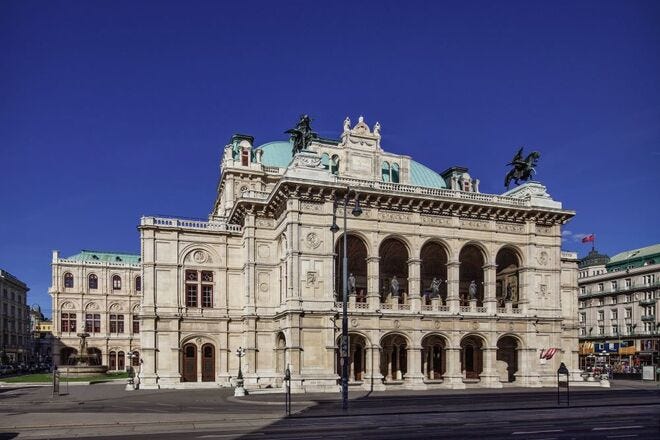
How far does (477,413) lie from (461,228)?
2353 cm

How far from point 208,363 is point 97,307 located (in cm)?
4871

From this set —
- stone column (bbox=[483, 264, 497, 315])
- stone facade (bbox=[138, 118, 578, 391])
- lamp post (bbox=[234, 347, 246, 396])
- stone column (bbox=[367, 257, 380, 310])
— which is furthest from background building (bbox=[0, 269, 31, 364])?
stone column (bbox=[483, 264, 497, 315])

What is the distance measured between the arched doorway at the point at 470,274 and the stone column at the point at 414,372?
11.0 meters

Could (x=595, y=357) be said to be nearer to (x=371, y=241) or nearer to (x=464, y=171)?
(x=464, y=171)

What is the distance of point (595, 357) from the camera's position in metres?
95.3

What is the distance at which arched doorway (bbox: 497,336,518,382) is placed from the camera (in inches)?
2109

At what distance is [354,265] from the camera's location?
178ft

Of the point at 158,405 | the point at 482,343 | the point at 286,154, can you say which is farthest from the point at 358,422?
the point at 286,154

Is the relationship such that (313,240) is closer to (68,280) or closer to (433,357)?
(433,357)

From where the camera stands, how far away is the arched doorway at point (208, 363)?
50656 millimetres

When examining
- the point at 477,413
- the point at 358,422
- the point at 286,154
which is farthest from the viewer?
the point at 286,154

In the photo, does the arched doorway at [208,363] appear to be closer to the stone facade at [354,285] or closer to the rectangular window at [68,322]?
the stone facade at [354,285]

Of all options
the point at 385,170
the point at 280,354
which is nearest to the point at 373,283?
the point at 280,354

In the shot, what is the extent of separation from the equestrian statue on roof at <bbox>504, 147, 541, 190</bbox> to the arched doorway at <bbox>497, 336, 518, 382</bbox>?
49.3ft
